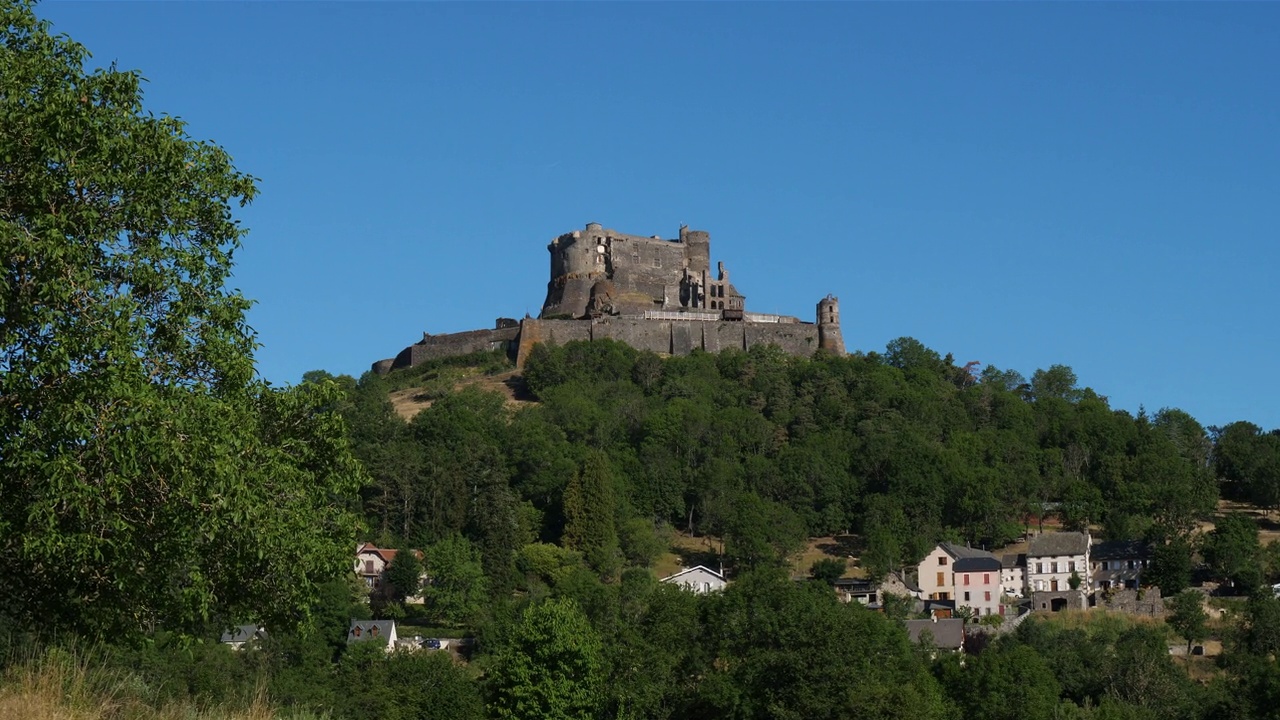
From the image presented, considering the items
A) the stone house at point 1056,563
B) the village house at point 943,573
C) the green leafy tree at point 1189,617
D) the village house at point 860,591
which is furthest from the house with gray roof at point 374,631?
the green leafy tree at point 1189,617

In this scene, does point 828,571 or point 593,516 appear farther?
point 593,516

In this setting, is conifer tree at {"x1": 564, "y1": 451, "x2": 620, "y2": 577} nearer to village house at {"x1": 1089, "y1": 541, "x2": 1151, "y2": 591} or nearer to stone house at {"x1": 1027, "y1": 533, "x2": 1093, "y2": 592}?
stone house at {"x1": 1027, "y1": 533, "x2": 1093, "y2": 592}

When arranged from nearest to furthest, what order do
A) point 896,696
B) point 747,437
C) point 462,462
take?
point 896,696
point 462,462
point 747,437

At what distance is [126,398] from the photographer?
16297 millimetres

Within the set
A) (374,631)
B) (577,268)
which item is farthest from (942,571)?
(577,268)

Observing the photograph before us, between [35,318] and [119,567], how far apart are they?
2786mm

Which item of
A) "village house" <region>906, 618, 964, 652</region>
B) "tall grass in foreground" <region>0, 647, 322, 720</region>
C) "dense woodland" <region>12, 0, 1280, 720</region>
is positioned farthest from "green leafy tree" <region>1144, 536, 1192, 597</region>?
"tall grass in foreground" <region>0, 647, 322, 720</region>

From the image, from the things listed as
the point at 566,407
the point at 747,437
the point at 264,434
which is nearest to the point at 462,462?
the point at 566,407

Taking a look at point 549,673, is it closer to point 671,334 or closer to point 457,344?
point 671,334

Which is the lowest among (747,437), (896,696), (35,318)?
(896,696)

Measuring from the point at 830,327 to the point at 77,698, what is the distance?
9375 centimetres

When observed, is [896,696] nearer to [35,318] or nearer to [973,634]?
[973,634]

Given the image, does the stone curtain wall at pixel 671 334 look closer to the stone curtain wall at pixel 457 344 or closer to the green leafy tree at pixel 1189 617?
the stone curtain wall at pixel 457 344

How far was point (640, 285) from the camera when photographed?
108562mm
